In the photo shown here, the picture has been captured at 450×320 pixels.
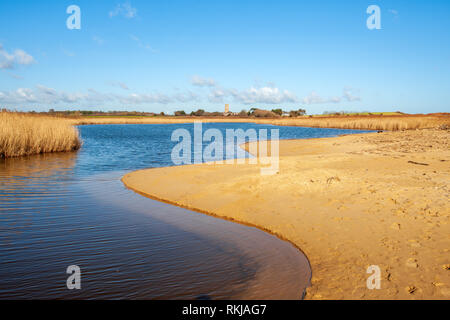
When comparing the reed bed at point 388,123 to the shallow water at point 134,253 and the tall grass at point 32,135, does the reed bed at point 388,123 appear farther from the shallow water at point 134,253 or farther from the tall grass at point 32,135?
the tall grass at point 32,135

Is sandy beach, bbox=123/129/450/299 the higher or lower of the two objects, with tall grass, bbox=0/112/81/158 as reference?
lower

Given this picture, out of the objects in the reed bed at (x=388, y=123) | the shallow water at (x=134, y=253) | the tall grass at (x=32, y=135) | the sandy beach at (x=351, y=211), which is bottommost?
the shallow water at (x=134, y=253)

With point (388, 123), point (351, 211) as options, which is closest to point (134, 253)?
point (351, 211)

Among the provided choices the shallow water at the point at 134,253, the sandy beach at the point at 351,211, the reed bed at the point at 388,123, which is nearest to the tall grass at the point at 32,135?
the shallow water at the point at 134,253

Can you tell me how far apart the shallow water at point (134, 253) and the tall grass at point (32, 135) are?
8896mm

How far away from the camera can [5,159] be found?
15.9 m

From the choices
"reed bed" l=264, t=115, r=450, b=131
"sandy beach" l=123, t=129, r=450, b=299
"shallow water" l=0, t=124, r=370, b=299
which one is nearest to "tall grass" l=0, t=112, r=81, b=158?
"shallow water" l=0, t=124, r=370, b=299

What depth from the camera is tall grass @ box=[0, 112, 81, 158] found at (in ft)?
52.9

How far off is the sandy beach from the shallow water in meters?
0.48

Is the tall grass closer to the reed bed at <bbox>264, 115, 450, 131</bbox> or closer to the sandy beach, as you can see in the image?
the sandy beach

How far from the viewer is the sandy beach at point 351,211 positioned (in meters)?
3.96
